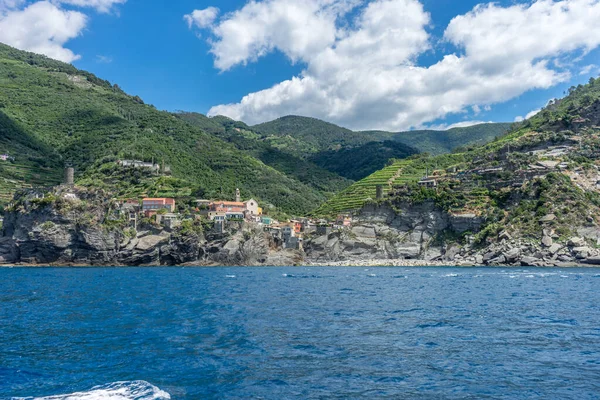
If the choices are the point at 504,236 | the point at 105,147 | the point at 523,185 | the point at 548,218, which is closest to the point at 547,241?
the point at 548,218

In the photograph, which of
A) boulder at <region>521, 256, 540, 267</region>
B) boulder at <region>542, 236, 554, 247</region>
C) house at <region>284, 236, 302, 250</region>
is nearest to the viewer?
boulder at <region>521, 256, 540, 267</region>

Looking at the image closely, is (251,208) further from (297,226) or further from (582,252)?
(582,252)

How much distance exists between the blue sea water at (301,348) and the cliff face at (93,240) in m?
62.5

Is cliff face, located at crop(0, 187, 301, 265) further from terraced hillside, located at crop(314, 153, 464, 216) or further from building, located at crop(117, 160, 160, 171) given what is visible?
terraced hillside, located at crop(314, 153, 464, 216)

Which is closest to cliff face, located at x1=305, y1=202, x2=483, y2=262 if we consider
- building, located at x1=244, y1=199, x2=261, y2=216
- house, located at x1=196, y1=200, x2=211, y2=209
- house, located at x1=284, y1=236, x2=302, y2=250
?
house, located at x1=284, y1=236, x2=302, y2=250

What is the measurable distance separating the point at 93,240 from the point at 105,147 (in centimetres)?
6072

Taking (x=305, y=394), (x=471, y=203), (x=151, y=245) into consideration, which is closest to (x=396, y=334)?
(x=305, y=394)

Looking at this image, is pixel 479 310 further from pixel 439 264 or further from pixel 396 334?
pixel 439 264

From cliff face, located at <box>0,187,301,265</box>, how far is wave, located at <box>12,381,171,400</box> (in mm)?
87287

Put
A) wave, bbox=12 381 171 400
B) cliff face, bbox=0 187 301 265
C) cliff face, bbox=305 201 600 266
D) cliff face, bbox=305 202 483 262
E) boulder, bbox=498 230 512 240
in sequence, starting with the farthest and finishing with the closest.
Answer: cliff face, bbox=305 202 483 262
cliff face, bbox=0 187 301 265
boulder, bbox=498 230 512 240
cliff face, bbox=305 201 600 266
wave, bbox=12 381 171 400

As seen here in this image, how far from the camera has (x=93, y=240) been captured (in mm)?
100562

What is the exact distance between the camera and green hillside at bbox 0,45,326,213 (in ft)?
471

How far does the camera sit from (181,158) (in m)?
163

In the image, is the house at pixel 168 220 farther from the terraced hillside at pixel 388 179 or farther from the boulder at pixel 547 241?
the boulder at pixel 547 241
